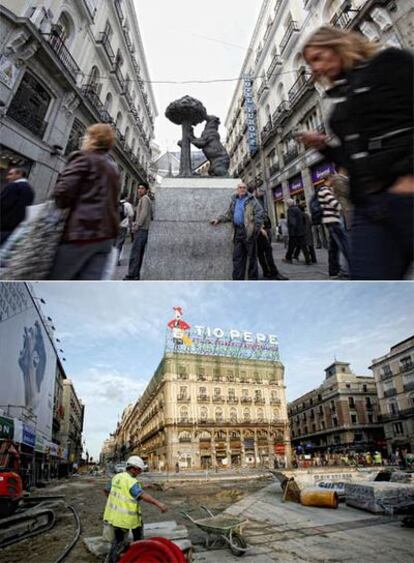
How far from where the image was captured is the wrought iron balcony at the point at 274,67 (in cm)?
321

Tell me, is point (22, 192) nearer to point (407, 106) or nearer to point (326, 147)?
point (326, 147)

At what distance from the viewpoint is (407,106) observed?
4.89 feet

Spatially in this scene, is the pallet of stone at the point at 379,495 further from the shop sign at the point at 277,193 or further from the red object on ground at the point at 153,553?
the shop sign at the point at 277,193

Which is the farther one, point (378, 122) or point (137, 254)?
point (137, 254)

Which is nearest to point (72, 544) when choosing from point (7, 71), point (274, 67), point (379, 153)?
point (379, 153)

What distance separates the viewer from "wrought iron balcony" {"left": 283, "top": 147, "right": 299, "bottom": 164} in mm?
2908

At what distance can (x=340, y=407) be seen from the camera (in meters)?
2.88

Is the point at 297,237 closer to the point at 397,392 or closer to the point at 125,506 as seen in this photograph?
the point at 397,392

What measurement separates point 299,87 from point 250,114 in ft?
2.29

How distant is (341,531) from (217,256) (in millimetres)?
2199

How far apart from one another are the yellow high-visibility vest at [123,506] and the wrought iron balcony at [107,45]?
3510 millimetres

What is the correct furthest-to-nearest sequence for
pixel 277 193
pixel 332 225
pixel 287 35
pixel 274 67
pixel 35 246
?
pixel 277 193 → pixel 274 67 → pixel 287 35 → pixel 332 225 → pixel 35 246

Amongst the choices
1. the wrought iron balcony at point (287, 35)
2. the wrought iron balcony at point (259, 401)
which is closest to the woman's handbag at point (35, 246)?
the wrought iron balcony at point (259, 401)

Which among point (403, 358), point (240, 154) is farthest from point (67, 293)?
point (240, 154)
